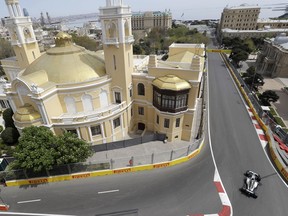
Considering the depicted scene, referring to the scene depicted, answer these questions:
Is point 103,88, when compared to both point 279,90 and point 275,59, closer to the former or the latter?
point 279,90

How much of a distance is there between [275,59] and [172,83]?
66494 mm

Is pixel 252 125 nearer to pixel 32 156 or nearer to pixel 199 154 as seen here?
pixel 199 154

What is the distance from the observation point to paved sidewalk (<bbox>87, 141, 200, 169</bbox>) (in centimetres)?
2730

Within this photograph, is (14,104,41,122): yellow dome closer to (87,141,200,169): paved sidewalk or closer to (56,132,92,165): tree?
(56,132,92,165): tree

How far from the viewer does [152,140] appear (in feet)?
108

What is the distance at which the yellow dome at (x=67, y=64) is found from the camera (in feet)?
93.3

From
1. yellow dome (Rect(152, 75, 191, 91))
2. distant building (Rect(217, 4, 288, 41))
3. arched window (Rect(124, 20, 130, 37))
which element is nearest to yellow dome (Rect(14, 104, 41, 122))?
arched window (Rect(124, 20, 130, 37))

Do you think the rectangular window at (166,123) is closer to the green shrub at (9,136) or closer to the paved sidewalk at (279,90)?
the green shrub at (9,136)

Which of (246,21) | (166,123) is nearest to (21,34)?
(166,123)

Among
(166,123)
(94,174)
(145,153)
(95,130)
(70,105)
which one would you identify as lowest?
(145,153)

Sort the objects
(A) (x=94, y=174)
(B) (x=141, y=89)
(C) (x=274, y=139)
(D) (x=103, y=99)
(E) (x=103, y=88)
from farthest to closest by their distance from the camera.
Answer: (B) (x=141, y=89) → (C) (x=274, y=139) → (D) (x=103, y=99) → (E) (x=103, y=88) → (A) (x=94, y=174)

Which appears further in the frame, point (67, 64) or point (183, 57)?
point (183, 57)

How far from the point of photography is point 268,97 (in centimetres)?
4609

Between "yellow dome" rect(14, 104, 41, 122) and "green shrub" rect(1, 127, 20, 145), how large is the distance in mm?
6169
